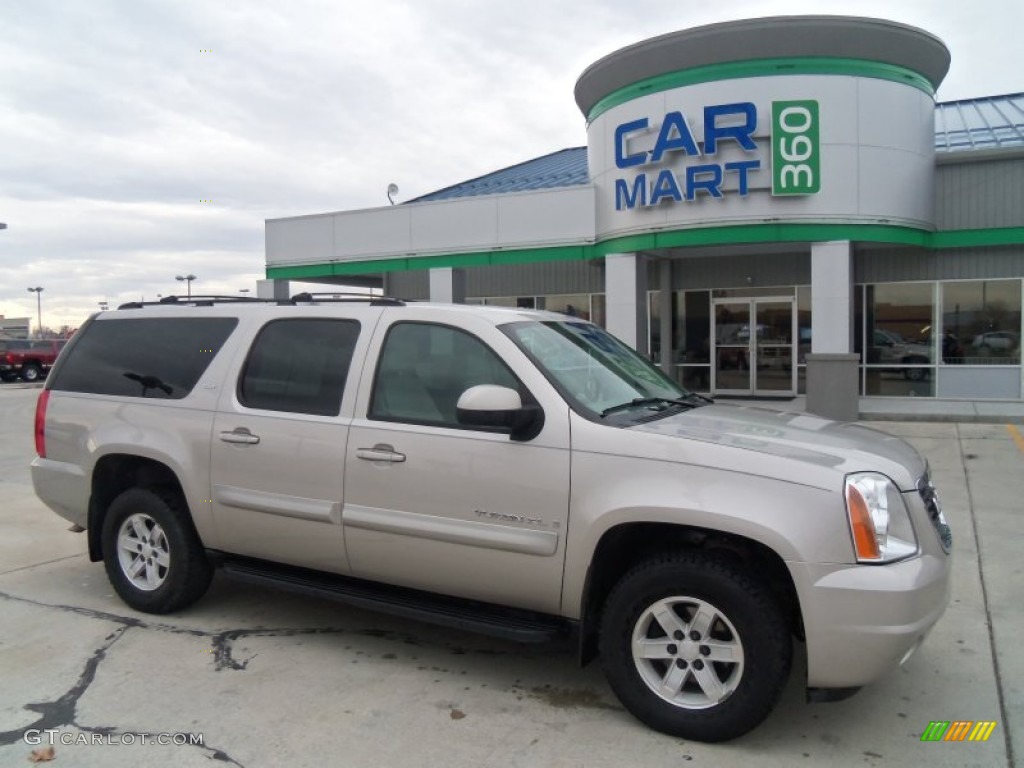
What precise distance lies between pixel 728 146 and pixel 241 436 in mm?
11678

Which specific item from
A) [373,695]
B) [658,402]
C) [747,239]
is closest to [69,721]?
[373,695]

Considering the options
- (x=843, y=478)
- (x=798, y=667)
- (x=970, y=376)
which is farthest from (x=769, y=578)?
(x=970, y=376)

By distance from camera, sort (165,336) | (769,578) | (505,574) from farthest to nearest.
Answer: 1. (165,336)
2. (505,574)
3. (769,578)

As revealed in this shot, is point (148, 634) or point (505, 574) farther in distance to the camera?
point (148, 634)

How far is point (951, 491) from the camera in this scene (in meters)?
8.29

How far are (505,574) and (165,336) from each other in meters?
2.82

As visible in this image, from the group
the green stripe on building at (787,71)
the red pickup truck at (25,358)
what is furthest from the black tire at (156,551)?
the red pickup truck at (25,358)

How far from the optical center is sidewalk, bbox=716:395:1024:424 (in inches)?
518

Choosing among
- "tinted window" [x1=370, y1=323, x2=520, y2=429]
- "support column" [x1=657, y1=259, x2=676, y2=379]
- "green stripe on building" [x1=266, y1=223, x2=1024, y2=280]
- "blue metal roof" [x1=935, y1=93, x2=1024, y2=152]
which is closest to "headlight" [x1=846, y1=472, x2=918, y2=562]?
"tinted window" [x1=370, y1=323, x2=520, y2=429]

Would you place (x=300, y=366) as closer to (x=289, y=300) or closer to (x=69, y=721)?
(x=289, y=300)

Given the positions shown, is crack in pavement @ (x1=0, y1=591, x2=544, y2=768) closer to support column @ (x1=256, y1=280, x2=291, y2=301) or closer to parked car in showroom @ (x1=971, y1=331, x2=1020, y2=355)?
parked car in showroom @ (x1=971, y1=331, x2=1020, y2=355)

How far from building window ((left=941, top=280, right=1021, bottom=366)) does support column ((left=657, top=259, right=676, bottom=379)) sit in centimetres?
543

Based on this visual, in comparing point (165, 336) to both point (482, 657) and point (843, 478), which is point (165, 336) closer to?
point (482, 657)

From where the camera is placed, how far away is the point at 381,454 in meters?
4.14
